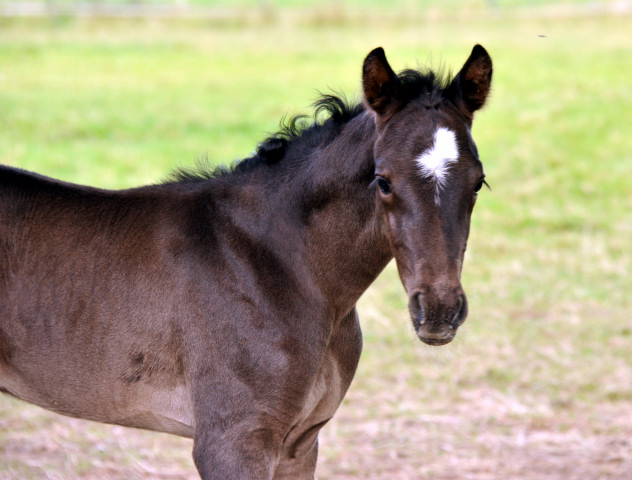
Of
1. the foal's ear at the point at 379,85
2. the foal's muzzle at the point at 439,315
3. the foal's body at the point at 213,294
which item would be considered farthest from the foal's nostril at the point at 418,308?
the foal's ear at the point at 379,85

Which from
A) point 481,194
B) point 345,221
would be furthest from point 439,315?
point 481,194

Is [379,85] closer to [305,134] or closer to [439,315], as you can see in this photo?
[305,134]

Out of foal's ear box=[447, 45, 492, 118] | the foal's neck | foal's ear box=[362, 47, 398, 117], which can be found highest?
foal's ear box=[447, 45, 492, 118]

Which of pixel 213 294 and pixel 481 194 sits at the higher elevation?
pixel 481 194

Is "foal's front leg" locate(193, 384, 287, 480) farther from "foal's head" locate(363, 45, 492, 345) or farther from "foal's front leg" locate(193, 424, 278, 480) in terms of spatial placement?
"foal's head" locate(363, 45, 492, 345)

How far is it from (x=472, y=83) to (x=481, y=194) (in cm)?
805

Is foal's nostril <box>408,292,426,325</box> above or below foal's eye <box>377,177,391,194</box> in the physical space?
below

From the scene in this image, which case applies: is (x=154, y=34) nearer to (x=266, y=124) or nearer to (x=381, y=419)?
(x=266, y=124)

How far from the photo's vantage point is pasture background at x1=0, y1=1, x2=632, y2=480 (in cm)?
559

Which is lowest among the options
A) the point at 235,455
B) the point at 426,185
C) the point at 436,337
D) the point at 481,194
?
the point at 235,455

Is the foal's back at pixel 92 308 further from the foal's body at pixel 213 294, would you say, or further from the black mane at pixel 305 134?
the black mane at pixel 305 134

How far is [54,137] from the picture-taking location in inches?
525

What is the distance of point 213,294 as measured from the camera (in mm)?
3602

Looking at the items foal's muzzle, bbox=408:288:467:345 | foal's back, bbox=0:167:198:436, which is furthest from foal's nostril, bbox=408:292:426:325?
foal's back, bbox=0:167:198:436
